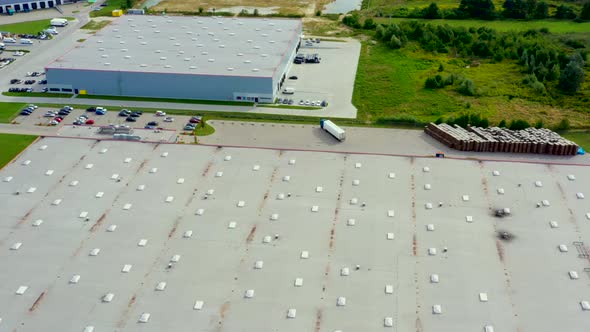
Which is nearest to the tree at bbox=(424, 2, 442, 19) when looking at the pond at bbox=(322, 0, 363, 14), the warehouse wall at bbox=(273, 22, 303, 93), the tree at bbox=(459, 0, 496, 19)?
the tree at bbox=(459, 0, 496, 19)

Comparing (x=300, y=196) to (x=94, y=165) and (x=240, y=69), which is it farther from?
(x=240, y=69)

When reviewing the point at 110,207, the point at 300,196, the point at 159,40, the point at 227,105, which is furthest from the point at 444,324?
the point at 159,40

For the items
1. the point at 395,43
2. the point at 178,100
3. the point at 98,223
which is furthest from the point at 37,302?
the point at 395,43

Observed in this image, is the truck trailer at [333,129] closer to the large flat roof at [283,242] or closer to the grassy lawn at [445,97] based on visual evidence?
the grassy lawn at [445,97]

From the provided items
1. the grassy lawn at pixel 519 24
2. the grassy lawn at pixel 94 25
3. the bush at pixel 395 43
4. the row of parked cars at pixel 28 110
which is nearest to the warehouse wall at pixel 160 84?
the row of parked cars at pixel 28 110

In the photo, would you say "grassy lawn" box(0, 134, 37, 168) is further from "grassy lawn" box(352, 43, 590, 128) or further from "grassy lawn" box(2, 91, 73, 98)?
"grassy lawn" box(352, 43, 590, 128)
